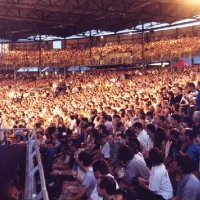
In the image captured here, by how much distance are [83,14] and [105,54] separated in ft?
40.1

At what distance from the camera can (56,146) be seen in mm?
9719

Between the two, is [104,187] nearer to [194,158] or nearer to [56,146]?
[194,158]

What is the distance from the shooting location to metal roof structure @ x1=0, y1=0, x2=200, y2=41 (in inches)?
971

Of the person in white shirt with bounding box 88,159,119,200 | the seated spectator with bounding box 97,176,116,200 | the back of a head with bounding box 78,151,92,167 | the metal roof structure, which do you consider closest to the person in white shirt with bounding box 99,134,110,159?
the back of a head with bounding box 78,151,92,167

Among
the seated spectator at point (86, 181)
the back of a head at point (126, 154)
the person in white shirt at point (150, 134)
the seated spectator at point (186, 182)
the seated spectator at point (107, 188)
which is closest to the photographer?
the seated spectator at point (107, 188)

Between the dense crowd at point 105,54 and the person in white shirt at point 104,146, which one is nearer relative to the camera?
the person in white shirt at point 104,146

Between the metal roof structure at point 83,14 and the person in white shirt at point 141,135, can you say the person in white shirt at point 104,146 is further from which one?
the metal roof structure at point 83,14

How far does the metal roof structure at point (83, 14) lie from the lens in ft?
80.9

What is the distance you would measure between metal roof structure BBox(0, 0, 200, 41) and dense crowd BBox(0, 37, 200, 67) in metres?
2.68

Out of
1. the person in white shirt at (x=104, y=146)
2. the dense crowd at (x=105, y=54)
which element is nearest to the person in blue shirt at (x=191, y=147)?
the person in white shirt at (x=104, y=146)

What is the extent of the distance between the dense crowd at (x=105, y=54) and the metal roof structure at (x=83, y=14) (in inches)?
106

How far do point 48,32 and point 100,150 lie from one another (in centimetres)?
3155

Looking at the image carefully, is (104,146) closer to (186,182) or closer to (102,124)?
(102,124)

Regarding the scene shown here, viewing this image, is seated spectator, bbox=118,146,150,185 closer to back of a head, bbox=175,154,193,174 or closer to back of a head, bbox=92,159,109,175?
back of a head, bbox=92,159,109,175
